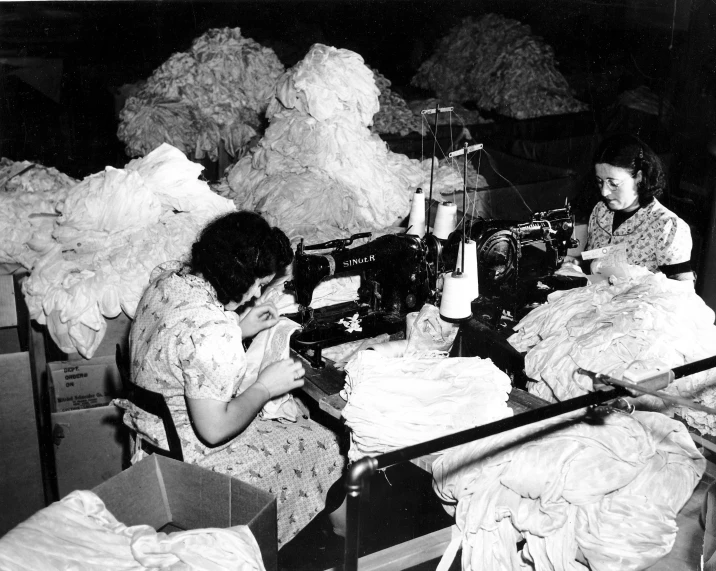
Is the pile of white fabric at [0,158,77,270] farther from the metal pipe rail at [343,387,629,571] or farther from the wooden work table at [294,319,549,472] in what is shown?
the metal pipe rail at [343,387,629,571]

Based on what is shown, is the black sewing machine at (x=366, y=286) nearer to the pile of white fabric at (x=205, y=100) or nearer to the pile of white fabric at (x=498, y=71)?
the pile of white fabric at (x=205, y=100)

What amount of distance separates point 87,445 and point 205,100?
11.1 ft

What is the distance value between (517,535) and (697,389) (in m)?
0.86

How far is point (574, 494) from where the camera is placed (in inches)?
64.2

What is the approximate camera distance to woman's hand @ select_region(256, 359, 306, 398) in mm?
2309

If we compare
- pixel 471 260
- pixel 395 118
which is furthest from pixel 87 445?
pixel 395 118

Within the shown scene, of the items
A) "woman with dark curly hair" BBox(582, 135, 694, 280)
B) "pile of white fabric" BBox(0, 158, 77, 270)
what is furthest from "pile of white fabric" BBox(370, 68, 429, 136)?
"pile of white fabric" BBox(0, 158, 77, 270)

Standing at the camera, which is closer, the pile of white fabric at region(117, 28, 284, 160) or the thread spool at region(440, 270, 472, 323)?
the thread spool at region(440, 270, 472, 323)

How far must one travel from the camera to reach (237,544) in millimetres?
1458

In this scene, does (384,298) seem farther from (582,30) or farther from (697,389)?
(582,30)

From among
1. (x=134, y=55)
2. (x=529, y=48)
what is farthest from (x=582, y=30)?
(x=134, y=55)

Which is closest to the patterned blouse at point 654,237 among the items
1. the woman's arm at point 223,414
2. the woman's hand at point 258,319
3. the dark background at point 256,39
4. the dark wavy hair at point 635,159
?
the dark wavy hair at point 635,159

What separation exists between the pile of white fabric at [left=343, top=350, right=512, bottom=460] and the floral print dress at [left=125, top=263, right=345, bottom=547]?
0.43m

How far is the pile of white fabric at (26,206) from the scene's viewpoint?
138 inches
